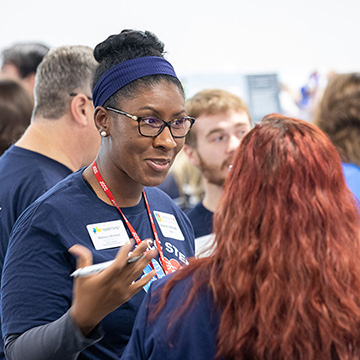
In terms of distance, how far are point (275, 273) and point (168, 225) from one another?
76 centimetres

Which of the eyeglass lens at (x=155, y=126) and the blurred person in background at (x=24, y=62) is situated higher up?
the blurred person in background at (x=24, y=62)

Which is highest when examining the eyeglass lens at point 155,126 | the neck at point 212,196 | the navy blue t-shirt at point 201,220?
the eyeglass lens at point 155,126

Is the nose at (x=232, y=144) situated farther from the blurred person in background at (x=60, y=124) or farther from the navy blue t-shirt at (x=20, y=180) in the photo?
the navy blue t-shirt at (x=20, y=180)

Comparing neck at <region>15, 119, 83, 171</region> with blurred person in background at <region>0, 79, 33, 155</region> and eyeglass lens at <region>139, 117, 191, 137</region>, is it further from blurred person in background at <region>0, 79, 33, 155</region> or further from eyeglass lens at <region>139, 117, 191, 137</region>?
eyeglass lens at <region>139, 117, 191, 137</region>

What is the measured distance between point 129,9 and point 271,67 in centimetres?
157

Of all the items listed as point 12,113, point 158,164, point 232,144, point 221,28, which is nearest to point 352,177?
point 232,144

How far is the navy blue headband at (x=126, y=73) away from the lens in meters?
1.71

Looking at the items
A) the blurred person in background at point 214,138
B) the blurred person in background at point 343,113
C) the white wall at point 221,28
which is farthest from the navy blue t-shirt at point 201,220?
the white wall at point 221,28

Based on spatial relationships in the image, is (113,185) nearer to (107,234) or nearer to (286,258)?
(107,234)

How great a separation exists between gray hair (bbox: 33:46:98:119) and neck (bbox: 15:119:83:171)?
5cm

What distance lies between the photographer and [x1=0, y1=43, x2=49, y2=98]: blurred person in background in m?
3.75

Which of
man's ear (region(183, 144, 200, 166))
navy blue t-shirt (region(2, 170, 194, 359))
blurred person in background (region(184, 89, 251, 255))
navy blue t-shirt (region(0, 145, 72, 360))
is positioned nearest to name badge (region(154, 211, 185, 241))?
navy blue t-shirt (region(2, 170, 194, 359))

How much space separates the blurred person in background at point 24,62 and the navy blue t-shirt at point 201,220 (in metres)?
1.50

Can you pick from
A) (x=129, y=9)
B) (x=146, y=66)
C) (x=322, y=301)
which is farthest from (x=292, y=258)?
(x=129, y=9)
